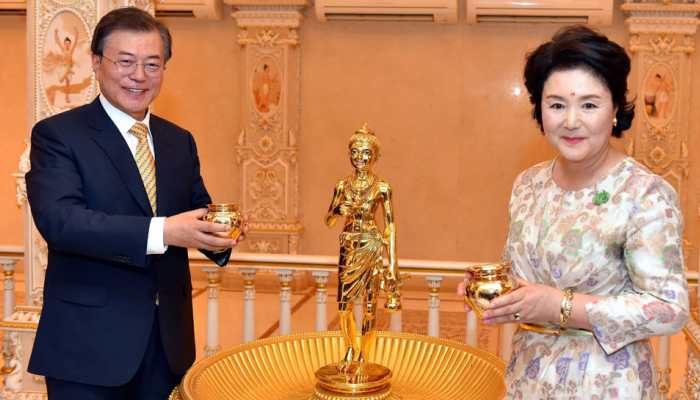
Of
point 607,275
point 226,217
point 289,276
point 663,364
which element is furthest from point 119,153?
point 663,364

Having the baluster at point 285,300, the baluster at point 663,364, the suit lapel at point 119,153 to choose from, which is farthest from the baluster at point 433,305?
the suit lapel at point 119,153

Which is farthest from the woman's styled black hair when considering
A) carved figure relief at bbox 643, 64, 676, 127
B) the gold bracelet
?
carved figure relief at bbox 643, 64, 676, 127

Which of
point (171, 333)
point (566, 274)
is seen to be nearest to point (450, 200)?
point (171, 333)

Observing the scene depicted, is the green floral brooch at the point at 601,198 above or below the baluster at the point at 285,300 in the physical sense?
above

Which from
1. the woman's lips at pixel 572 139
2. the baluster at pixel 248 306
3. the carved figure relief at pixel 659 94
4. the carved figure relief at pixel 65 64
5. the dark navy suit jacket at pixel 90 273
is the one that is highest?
the carved figure relief at pixel 659 94

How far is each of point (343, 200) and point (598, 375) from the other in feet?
3.14

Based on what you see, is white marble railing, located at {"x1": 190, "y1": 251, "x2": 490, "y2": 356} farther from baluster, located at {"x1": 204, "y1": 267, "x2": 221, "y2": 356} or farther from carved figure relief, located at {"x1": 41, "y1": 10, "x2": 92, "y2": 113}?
carved figure relief, located at {"x1": 41, "y1": 10, "x2": 92, "y2": 113}

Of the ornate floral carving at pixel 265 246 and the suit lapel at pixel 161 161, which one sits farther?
the ornate floral carving at pixel 265 246

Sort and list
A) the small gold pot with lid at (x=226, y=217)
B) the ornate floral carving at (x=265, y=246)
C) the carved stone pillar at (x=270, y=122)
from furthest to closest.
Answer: the ornate floral carving at (x=265, y=246)
the carved stone pillar at (x=270, y=122)
the small gold pot with lid at (x=226, y=217)

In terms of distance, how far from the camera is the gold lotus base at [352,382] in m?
2.52

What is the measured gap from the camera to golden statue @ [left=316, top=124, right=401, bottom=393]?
2.57 metres

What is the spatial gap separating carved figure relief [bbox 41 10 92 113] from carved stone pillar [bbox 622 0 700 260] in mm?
6467

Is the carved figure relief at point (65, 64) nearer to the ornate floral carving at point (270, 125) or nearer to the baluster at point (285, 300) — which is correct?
the baluster at point (285, 300)

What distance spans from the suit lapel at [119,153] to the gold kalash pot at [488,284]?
1309 mm
